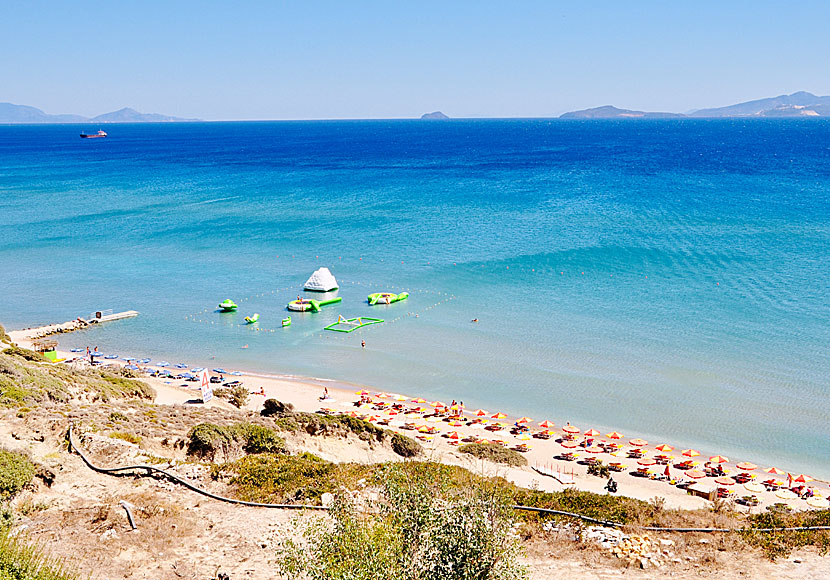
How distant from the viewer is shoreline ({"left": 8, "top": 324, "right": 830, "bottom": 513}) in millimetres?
23844

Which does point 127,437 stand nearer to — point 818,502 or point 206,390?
point 206,390

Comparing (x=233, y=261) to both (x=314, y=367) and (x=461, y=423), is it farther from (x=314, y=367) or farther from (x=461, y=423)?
(x=461, y=423)

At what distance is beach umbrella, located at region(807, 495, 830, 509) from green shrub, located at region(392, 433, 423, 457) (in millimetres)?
13254

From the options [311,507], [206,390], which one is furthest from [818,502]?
[206,390]

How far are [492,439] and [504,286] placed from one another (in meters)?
23.6

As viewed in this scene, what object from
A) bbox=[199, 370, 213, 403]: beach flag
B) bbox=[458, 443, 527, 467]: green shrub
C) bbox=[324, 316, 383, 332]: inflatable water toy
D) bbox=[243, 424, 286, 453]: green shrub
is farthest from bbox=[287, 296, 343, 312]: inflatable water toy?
bbox=[243, 424, 286, 453]: green shrub

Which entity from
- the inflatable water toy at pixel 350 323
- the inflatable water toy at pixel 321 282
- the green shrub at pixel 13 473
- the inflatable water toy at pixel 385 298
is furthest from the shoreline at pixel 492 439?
the inflatable water toy at pixel 321 282

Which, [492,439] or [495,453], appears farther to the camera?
[492,439]

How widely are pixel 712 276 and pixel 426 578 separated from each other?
150 ft

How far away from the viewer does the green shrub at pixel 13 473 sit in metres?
16.5

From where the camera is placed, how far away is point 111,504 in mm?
16938

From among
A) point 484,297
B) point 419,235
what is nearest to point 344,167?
point 419,235

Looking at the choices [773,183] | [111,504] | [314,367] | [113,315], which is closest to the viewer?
[111,504]

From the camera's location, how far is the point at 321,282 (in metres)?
51.5
